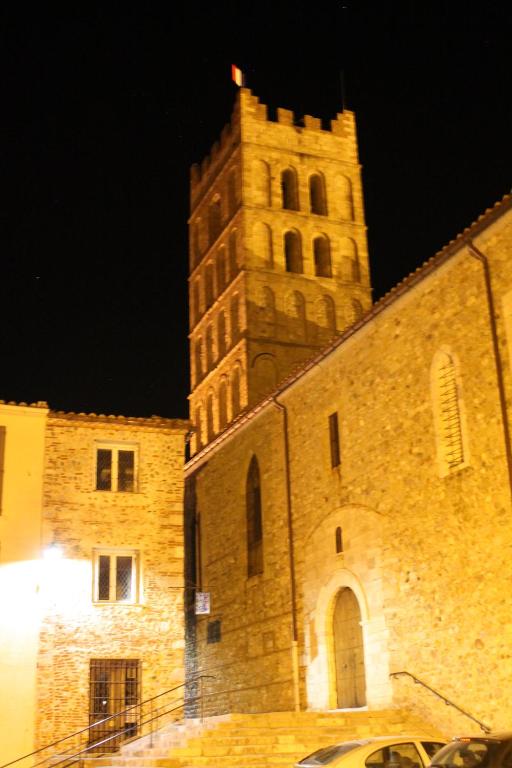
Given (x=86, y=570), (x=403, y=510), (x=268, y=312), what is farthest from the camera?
(x=268, y=312)

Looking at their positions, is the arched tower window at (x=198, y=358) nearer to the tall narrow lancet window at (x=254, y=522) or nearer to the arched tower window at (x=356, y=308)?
the arched tower window at (x=356, y=308)

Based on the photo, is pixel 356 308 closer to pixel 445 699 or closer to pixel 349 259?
pixel 349 259

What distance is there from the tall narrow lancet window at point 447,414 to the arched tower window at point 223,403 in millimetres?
22891

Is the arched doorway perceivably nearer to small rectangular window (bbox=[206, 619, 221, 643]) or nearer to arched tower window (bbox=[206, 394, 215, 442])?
small rectangular window (bbox=[206, 619, 221, 643])

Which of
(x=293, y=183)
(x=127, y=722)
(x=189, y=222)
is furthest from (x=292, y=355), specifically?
(x=127, y=722)

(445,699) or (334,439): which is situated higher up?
(334,439)

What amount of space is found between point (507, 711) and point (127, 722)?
9.80 meters

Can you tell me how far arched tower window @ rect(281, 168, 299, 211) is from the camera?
4266 cm

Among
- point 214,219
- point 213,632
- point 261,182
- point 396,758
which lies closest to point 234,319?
point 261,182

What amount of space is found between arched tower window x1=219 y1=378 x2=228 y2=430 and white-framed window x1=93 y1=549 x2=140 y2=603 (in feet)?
57.8

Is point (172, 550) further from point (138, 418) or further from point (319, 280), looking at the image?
point (319, 280)

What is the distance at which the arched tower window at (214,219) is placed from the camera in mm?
45463

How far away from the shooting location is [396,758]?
488 inches

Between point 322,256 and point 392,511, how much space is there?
24.4m
